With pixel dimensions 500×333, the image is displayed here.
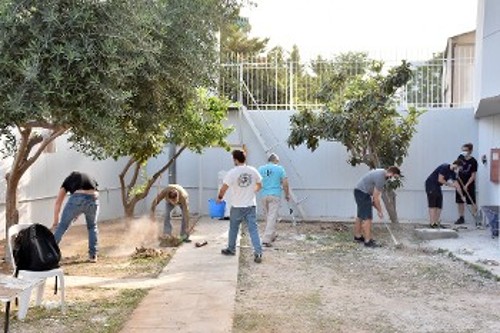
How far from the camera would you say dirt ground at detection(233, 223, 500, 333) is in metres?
6.17

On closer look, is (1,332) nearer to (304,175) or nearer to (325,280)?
(325,280)

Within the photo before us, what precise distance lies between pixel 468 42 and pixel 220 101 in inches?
317

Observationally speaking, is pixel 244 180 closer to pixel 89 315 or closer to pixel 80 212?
pixel 80 212

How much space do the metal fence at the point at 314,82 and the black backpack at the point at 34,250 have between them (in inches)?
352

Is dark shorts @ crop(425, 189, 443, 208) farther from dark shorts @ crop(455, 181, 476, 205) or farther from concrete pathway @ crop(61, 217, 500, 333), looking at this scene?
concrete pathway @ crop(61, 217, 500, 333)

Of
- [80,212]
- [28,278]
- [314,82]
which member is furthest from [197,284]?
[314,82]

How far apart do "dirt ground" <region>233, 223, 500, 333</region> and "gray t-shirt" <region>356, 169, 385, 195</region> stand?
3.46 ft

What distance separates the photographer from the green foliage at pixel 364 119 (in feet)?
42.5

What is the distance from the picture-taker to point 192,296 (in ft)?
22.9

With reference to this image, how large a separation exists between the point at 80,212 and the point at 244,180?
2.54 m

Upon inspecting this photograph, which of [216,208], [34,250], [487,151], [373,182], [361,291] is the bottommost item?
[361,291]

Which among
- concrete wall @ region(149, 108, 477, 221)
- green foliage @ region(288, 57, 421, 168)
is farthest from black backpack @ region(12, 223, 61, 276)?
concrete wall @ region(149, 108, 477, 221)

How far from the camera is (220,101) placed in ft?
40.8

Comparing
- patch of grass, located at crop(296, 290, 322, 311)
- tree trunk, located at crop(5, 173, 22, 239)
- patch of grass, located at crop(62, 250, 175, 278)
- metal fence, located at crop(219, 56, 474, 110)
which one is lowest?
patch of grass, located at crop(296, 290, 322, 311)
